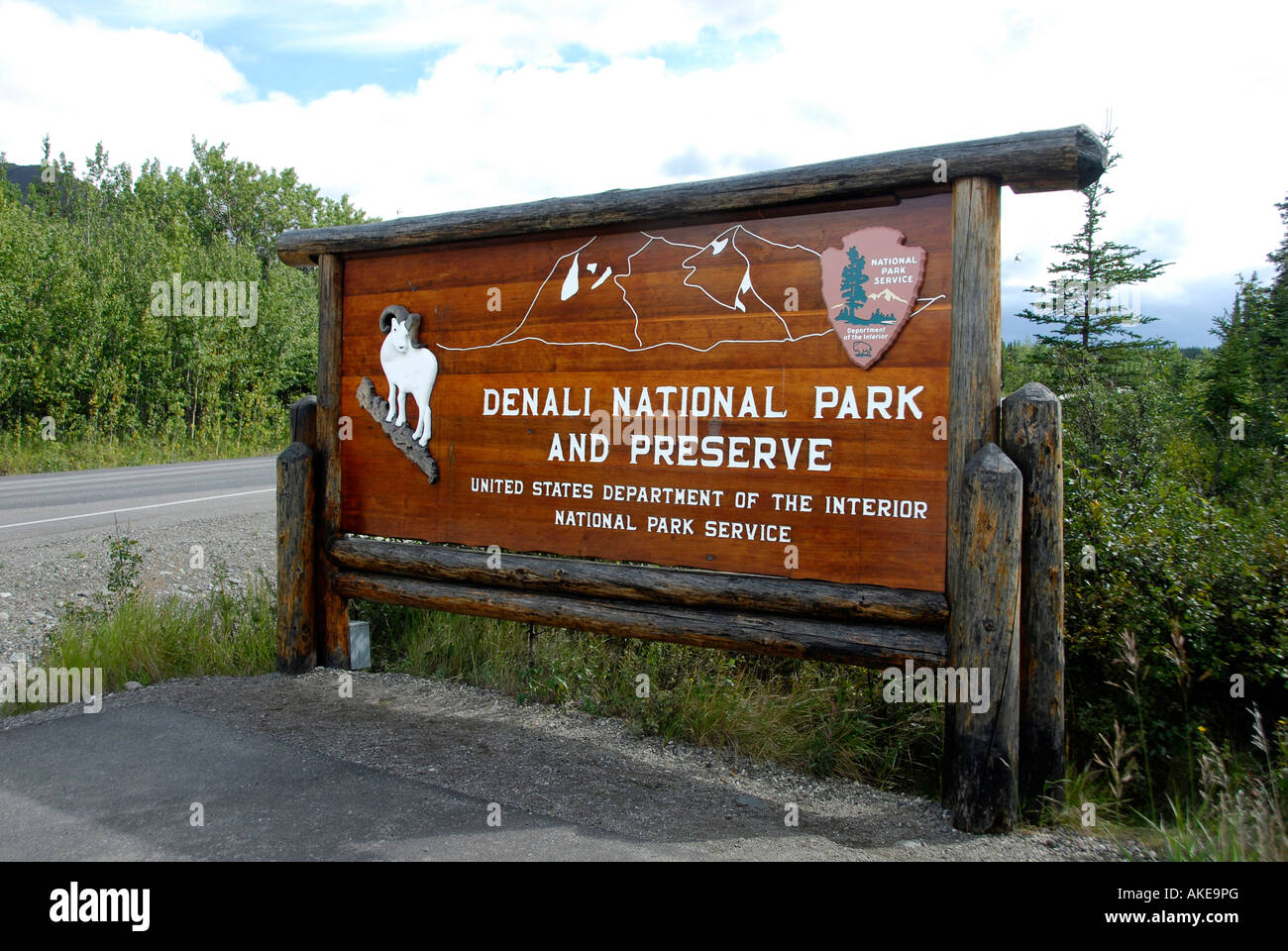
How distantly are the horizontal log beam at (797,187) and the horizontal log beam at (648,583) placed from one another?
5.78 feet

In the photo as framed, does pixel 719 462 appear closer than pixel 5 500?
Yes

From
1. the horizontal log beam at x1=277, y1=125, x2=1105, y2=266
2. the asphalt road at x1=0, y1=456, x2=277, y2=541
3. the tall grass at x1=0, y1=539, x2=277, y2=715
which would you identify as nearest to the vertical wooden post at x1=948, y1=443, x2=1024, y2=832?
the horizontal log beam at x1=277, y1=125, x2=1105, y2=266

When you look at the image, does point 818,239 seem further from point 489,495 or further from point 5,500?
point 5,500

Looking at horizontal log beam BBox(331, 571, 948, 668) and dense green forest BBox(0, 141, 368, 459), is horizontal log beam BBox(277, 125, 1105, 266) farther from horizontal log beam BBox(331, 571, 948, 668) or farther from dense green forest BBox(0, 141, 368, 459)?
dense green forest BBox(0, 141, 368, 459)

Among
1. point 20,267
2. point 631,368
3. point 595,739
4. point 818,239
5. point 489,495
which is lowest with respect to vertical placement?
point 595,739

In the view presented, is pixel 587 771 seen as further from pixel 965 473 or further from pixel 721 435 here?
pixel 965 473

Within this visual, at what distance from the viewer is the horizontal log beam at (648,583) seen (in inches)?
156

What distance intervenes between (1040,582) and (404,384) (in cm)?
364

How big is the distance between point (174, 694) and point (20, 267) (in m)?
18.0

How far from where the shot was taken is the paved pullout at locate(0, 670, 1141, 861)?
3383 millimetres

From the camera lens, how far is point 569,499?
4824 mm

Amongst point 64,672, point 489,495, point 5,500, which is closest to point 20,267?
point 5,500

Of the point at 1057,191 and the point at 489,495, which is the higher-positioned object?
the point at 1057,191

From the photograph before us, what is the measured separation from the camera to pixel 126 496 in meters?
12.9
